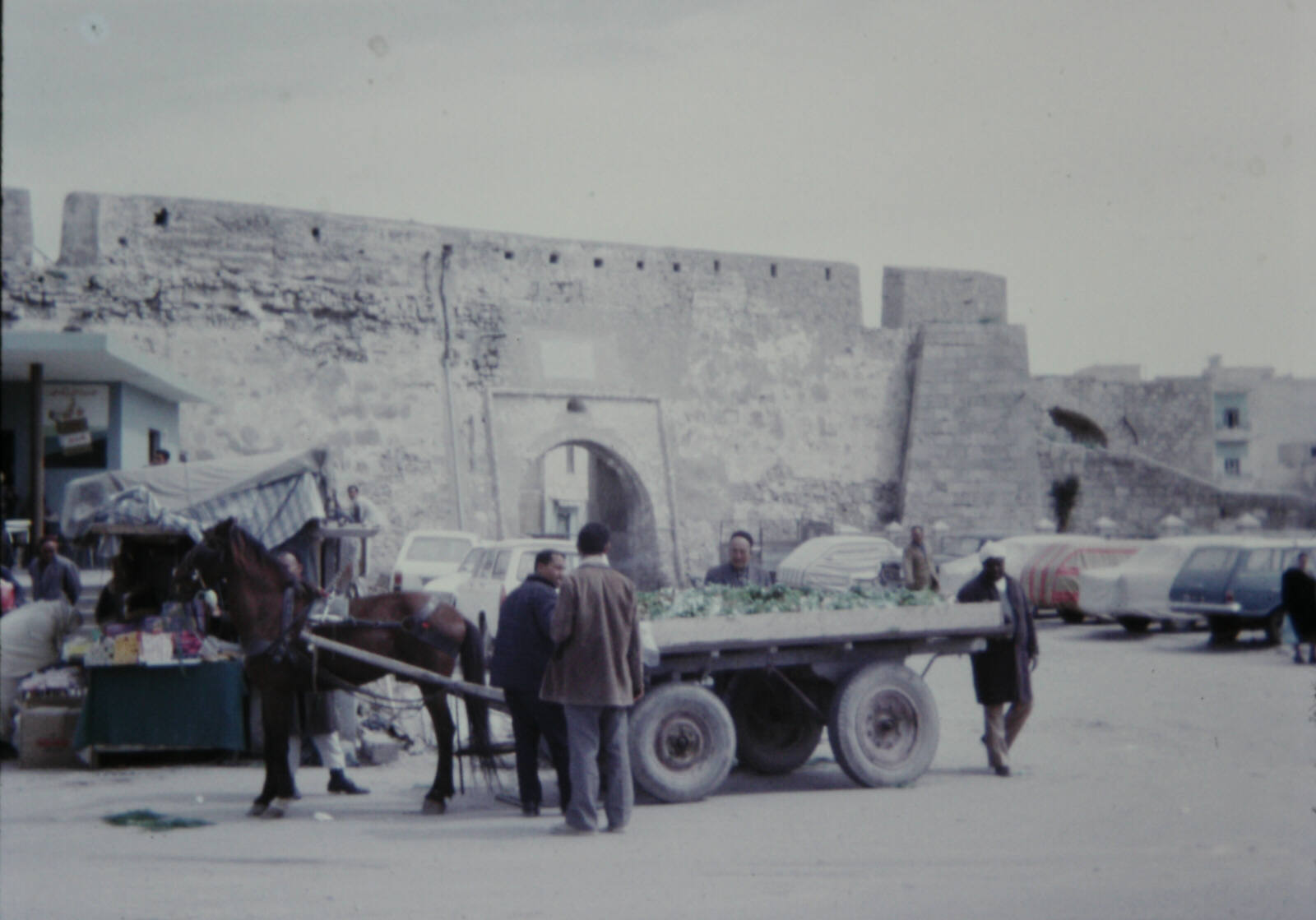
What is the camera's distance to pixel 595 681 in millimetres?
6414

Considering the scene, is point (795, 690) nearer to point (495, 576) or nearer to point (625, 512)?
point (495, 576)

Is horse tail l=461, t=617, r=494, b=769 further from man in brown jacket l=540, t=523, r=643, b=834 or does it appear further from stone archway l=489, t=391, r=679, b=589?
stone archway l=489, t=391, r=679, b=589

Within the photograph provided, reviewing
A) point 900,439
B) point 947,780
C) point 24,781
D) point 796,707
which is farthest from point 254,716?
point 900,439

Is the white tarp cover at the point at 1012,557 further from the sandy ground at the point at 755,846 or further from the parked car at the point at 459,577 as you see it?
the sandy ground at the point at 755,846

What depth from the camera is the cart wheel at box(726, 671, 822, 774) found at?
26.3ft

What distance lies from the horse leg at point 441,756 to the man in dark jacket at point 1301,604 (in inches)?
379

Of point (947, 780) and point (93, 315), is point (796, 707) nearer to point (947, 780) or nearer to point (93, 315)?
point (947, 780)

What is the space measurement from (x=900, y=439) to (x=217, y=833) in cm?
2084

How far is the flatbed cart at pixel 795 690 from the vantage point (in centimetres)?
719

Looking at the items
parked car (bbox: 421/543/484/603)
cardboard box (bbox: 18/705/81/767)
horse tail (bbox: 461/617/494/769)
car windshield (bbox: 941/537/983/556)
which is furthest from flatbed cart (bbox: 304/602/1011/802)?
car windshield (bbox: 941/537/983/556)

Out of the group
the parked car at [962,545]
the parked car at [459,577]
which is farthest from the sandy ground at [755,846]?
the parked car at [962,545]

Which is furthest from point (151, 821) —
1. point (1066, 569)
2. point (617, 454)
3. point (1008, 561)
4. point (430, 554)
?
point (617, 454)

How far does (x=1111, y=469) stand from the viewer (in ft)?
88.3

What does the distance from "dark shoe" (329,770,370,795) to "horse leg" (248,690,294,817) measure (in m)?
0.60
